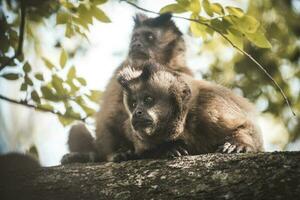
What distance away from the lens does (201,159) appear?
461 cm

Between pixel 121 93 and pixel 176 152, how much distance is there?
260 cm

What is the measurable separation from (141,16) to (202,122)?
173 inches

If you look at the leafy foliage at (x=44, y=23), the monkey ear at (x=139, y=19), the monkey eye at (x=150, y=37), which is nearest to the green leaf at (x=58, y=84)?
the leafy foliage at (x=44, y=23)

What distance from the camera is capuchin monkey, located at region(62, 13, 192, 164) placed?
24.1 ft

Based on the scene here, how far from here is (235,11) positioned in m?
5.07

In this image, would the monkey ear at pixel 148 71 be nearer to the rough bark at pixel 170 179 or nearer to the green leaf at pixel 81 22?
the green leaf at pixel 81 22

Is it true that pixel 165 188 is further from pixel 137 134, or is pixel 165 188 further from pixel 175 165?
pixel 137 134

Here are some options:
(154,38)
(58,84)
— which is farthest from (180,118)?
(154,38)

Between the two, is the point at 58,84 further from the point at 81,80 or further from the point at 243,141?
the point at 243,141

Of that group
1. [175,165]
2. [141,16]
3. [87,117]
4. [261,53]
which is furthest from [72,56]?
[175,165]

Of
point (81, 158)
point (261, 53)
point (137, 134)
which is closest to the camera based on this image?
point (137, 134)

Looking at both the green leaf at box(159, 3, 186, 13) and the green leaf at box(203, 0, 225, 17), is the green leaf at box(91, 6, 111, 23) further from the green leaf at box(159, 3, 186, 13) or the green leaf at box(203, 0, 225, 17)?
the green leaf at box(203, 0, 225, 17)

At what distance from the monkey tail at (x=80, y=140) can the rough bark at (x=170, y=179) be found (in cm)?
256

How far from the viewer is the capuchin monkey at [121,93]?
736 cm
